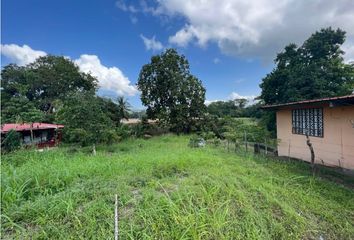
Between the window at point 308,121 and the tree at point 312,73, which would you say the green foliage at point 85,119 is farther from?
the tree at point 312,73

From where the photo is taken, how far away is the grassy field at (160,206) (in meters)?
2.61

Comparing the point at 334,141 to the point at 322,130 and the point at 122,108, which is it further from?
the point at 122,108

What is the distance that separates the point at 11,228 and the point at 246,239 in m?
2.64

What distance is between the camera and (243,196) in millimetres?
3592

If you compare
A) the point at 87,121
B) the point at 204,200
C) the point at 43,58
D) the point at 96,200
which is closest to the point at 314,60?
the point at 87,121

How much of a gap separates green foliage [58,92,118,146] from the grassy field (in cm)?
915

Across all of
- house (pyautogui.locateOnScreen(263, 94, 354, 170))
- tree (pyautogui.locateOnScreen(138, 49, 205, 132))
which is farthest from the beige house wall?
tree (pyautogui.locateOnScreen(138, 49, 205, 132))

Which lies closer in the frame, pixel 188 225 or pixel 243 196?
pixel 188 225

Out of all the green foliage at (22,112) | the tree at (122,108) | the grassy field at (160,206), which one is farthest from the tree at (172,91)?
the grassy field at (160,206)

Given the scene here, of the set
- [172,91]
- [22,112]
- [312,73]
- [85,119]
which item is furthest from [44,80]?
[312,73]

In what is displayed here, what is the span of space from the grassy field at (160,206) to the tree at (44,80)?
71.6ft

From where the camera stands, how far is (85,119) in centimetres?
1309

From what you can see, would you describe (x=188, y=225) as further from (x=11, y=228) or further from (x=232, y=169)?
(x=232, y=169)

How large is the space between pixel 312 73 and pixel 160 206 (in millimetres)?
14973
